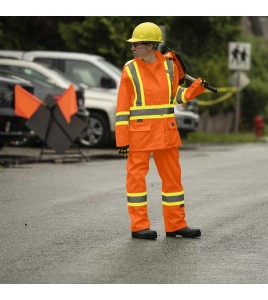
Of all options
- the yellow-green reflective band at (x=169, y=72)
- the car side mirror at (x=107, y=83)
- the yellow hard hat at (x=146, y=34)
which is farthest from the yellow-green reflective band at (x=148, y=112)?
the car side mirror at (x=107, y=83)

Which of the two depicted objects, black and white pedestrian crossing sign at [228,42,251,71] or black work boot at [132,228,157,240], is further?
black and white pedestrian crossing sign at [228,42,251,71]

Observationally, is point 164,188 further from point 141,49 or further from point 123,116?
point 141,49

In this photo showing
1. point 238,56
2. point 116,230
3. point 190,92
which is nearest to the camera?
point 190,92

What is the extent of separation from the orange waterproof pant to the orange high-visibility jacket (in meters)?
0.11

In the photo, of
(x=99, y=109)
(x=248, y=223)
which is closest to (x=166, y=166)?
(x=248, y=223)

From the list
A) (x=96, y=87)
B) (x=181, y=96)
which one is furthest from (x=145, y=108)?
(x=96, y=87)

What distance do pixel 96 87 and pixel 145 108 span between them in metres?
14.3

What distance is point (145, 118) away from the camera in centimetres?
999

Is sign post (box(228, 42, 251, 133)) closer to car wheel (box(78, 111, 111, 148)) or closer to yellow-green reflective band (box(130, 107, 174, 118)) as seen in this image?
car wheel (box(78, 111, 111, 148))

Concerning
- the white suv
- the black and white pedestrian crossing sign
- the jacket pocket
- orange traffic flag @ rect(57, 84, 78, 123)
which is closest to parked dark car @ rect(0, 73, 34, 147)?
orange traffic flag @ rect(57, 84, 78, 123)

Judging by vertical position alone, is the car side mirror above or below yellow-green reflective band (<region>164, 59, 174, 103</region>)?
below

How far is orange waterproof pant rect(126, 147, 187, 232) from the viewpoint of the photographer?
393 inches

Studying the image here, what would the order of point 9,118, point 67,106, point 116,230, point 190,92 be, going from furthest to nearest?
point 67,106 < point 9,118 < point 116,230 < point 190,92
